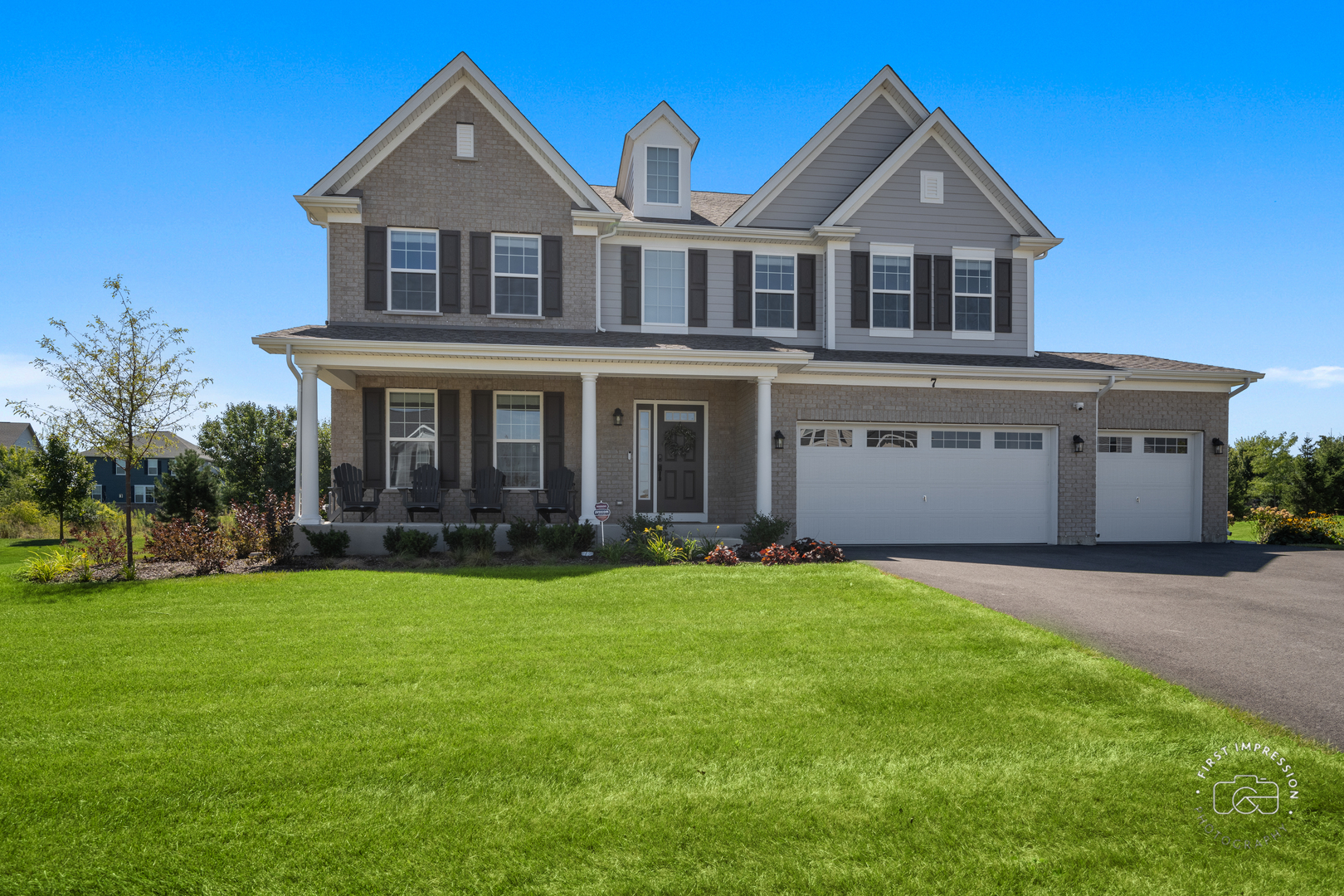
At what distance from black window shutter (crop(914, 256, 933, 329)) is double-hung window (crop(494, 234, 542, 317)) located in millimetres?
7316

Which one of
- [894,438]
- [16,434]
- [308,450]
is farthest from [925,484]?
[16,434]

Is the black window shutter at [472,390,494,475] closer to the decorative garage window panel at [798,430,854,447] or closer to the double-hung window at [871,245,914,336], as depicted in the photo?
the decorative garage window panel at [798,430,854,447]

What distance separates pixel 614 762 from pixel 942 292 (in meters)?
13.6

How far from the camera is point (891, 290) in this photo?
15.4 metres

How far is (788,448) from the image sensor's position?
1397cm

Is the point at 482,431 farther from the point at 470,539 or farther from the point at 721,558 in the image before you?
the point at 721,558

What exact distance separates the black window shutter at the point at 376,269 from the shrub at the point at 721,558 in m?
7.41

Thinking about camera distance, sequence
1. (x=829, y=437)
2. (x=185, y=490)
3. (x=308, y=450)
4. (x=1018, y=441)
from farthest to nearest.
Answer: (x=185, y=490) → (x=1018, y=441) → (x=829, y=437) → (x=308, y=450)

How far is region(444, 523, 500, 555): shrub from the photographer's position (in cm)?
1177

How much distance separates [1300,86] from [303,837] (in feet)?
56.6

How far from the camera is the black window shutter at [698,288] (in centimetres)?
1507

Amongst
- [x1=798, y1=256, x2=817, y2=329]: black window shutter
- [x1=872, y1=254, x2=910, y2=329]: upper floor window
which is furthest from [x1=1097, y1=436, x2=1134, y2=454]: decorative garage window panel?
[x1=798, y1=256, x2=817, y2=329]: black window shutter

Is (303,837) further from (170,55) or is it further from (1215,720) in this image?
(170,55)

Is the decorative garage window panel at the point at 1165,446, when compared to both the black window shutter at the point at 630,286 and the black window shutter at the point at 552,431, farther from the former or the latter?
the black window shutter at the point at 552,431
